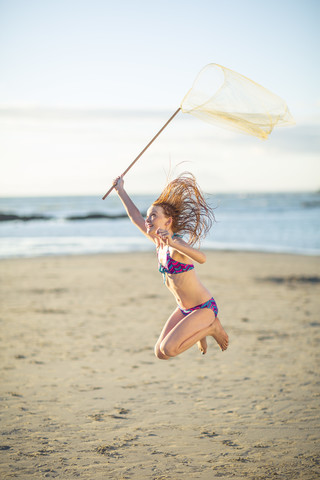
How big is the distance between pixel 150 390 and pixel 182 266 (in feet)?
11.0

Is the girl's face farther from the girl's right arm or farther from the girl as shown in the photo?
the girl's right arm

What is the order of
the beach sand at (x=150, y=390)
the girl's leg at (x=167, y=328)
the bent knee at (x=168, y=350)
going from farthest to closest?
the beach sand at (x=150, y=390), the girl's leg at (x=167, y=328), the bent knee at (x=168, y=350)

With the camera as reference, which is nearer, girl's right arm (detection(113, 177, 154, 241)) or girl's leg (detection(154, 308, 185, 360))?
girl's leg (detection(154, 308, 185, 360))

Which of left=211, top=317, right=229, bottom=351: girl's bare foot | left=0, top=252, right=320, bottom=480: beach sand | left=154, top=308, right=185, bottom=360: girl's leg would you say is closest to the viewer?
left=154, top=308, right=185, bottom=360: girl's leg

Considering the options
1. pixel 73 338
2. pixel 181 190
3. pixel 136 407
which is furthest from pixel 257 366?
pixel 181 190

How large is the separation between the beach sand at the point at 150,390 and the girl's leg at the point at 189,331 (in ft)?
4.57

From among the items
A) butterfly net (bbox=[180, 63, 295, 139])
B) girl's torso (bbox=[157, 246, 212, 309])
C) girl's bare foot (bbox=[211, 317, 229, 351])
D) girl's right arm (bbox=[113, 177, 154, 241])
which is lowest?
girl's bare foot (bbox=[211, 317, 229, 351])

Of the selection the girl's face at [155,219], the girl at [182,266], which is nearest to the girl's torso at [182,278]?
the girl at [182,266]

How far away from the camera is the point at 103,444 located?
574 centimetres

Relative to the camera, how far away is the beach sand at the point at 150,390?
534 cm

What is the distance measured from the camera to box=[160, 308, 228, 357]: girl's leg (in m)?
4.68

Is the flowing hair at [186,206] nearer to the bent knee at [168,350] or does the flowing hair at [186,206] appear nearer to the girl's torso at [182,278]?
the girl's torso at [182,278]

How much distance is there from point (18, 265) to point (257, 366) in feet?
46.5

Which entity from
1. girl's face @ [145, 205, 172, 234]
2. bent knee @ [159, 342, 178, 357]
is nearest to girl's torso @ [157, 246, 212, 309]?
girl's face @ [145, 205, 172, 234]
